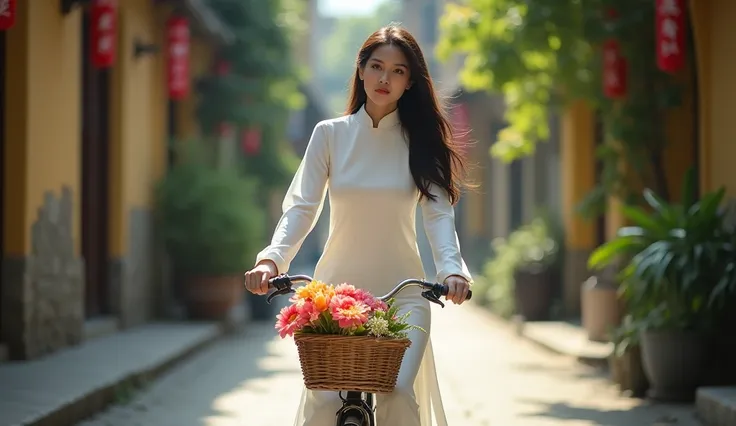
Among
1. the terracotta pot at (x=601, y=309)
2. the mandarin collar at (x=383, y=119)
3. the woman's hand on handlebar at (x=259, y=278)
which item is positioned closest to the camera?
the woman's hand on handlebar at (x=259, y=278)

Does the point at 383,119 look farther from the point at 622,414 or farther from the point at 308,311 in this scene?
the point at 622,414

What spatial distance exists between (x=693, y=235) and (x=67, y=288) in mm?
5937

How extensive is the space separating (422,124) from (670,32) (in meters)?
7.27

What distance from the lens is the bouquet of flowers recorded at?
4.00m

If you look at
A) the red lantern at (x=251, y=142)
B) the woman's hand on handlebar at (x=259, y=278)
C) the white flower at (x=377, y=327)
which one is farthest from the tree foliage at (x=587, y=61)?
the white flower at (x=377, y=327)

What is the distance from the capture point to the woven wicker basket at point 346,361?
396 cm

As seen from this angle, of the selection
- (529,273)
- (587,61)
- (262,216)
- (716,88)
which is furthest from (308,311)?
(529,273)

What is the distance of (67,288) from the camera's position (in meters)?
12.3

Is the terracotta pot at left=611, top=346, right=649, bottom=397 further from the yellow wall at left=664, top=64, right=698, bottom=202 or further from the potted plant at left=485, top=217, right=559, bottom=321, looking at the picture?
the potted plant at left=485, top=217, right=559, bottom=321

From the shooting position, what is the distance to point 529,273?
61.3ft

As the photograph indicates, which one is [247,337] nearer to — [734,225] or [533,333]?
[533,333]

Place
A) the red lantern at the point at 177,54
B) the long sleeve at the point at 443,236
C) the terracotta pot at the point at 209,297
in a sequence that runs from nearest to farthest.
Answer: the long sleeve at the point at 443,236
the terracotta pot at the point at 209,297
the red lantern at the point at 177,54

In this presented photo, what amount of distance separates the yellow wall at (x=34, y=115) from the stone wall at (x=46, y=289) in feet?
0.53

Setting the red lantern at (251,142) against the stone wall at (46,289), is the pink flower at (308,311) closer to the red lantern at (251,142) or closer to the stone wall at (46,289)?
the stone wall at (46,289)
